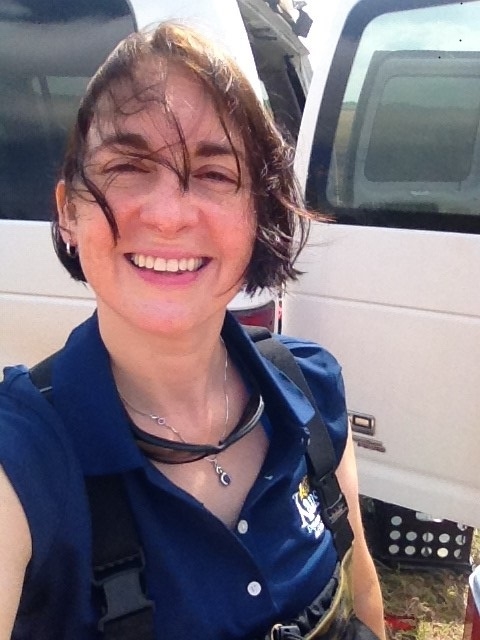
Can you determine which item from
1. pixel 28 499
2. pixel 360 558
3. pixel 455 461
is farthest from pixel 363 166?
pixel 28 499

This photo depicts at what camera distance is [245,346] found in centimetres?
131

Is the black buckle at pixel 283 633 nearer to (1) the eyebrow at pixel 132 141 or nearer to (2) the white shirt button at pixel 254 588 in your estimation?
(2) the white shirt button at pixel 254 588

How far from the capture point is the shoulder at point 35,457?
895 mm

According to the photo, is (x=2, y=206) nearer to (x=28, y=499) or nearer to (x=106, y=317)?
(x=106, y=317)

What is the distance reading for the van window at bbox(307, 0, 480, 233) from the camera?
6.98 feet

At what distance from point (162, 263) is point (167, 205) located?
9 cm

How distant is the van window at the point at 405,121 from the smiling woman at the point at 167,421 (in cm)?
102

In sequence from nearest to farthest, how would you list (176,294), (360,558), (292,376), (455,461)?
(176,294) < (292,376) < (360,558) < (455,461)

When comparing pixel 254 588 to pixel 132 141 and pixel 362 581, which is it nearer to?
pixel 362 581

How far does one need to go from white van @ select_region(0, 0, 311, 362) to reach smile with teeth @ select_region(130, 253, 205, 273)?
1077mm

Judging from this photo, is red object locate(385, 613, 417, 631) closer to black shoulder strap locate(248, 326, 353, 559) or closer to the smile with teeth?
black shoulder strap locate(248, 326, 353, 559)

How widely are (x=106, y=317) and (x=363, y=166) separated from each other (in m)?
1.42

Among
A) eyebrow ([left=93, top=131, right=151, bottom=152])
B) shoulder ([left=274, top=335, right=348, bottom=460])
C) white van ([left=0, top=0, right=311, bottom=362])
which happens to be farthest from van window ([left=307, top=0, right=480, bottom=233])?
eyebrow ([left=93, top=131, right=151, bottom=152])

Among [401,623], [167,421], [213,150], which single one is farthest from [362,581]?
[401,623]
